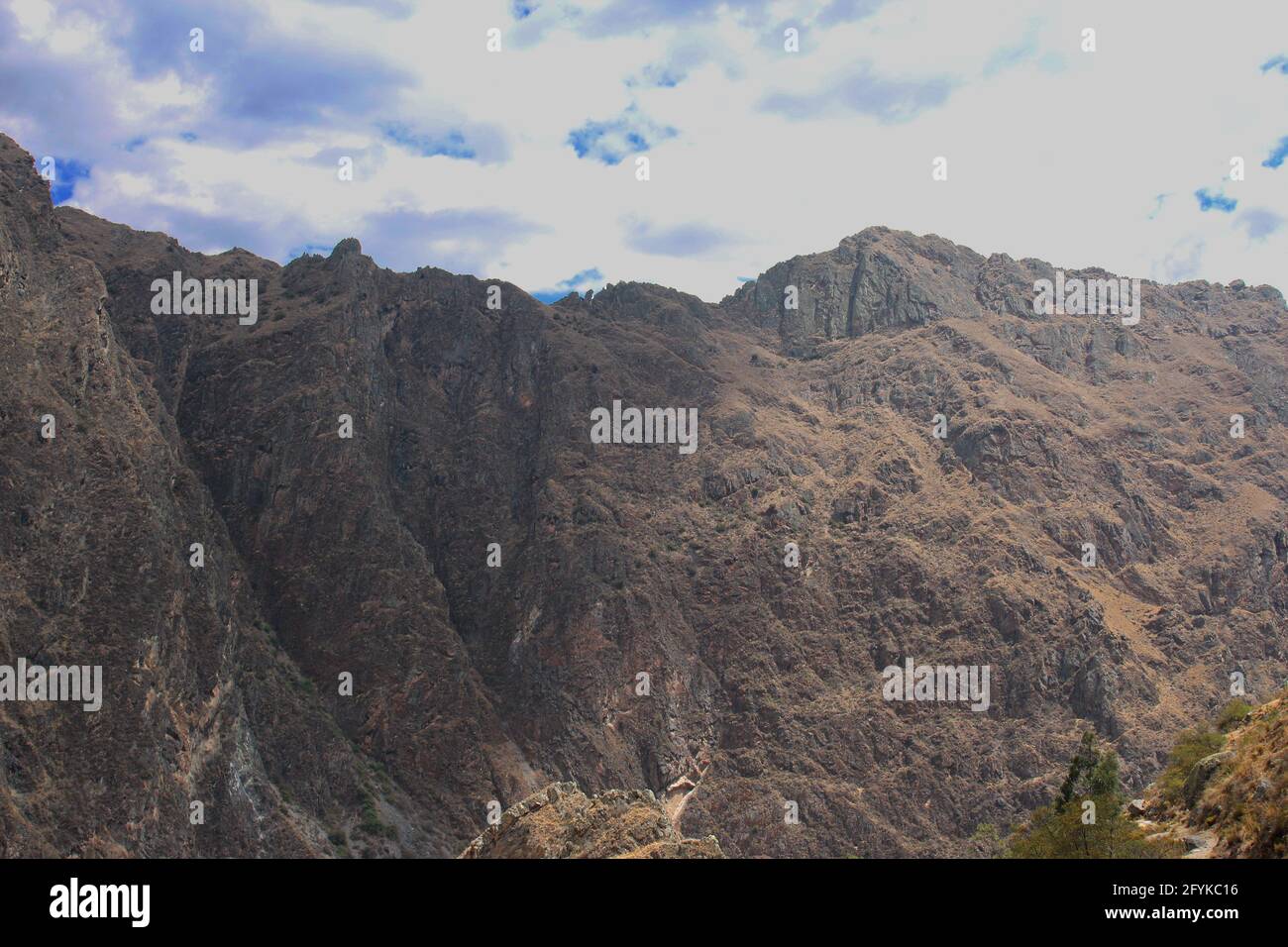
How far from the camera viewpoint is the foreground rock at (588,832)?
40.4 meters

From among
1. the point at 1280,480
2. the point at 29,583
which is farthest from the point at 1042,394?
the point at 29,583

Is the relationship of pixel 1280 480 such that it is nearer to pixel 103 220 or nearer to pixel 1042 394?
pixel 1042 394

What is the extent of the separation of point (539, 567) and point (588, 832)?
100637 mm

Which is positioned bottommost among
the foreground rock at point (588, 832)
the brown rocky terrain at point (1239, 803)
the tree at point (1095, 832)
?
the tree at point (1095, 832)

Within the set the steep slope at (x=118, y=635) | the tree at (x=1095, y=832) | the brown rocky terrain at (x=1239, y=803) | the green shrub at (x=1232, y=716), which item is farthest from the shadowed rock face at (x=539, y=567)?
the brown rocky terrain at (x=1239, y=803)

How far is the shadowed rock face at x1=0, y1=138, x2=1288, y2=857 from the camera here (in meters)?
98.8

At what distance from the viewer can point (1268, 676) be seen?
452ft

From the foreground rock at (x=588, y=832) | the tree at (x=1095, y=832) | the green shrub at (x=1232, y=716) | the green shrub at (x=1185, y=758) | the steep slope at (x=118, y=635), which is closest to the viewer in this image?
the foreground rock at (x=588, y=832)

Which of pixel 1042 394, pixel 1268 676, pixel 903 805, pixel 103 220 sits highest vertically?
pixel 103 220

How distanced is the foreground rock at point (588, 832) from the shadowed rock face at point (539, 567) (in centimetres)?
4372

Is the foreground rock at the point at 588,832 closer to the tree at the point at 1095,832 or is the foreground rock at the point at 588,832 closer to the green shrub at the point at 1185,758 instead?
the tree at the point at 1095,832

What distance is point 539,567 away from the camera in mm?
143125

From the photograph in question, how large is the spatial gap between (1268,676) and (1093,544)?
27337mm

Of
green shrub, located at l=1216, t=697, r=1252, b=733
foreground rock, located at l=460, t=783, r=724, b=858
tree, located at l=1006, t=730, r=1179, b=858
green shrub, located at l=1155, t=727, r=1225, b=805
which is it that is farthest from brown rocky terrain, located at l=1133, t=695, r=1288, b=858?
green shrub, located at l=1216, t=697, r=1252, b=733
